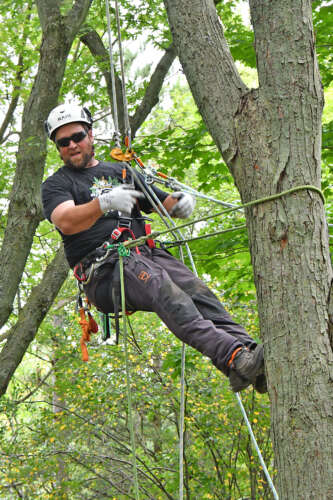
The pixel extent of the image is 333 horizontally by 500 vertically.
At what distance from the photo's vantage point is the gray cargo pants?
7.57 ft

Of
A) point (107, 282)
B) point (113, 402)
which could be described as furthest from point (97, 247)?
point (113, 402)

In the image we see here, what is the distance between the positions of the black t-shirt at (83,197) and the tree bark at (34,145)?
215 centimetres

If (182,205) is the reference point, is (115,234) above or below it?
below

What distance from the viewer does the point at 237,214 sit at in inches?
237

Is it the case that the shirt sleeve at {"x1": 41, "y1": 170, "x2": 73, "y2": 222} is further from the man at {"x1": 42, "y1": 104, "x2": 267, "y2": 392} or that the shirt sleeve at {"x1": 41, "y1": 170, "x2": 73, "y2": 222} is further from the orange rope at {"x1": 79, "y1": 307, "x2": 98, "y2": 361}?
the orange rope at {"x1": 79, "y1": 307, "x2": 98, "y2": 361}

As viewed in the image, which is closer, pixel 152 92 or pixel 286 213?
pixel 286 213

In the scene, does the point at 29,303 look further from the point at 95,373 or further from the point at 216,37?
the point at 216,37

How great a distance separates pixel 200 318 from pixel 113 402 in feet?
19.1

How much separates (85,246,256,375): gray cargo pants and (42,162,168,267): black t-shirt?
0.17 meters

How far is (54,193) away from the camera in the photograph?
9.02 feet

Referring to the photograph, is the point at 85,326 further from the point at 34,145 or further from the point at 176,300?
the point at 34,145

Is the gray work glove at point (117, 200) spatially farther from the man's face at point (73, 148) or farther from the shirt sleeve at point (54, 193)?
the man's face at point (73, 148)

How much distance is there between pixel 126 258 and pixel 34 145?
2.70 meters

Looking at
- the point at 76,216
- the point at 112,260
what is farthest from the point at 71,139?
the point at 112,260
